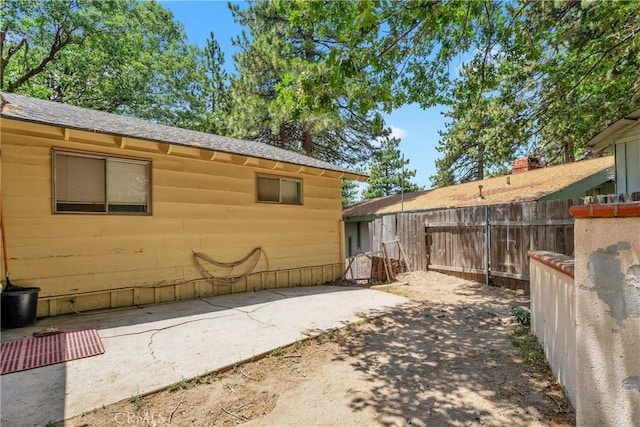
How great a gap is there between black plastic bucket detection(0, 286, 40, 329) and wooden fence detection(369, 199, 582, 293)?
8037mm

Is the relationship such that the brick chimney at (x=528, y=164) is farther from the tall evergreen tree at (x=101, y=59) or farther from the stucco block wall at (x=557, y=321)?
the tall evergreen tree at (x=101, y=59)

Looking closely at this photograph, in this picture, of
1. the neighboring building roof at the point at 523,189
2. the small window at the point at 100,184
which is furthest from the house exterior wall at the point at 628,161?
the small window at the point at 100,184

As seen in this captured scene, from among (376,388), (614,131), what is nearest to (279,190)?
(376,388)

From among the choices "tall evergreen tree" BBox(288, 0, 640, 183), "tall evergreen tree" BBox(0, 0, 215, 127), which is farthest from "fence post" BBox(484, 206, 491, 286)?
"tall evergreen tree" BBox(0, 0, 215, 127)

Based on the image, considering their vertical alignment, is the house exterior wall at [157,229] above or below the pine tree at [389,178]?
below

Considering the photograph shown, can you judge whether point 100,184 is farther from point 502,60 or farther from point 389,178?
point 389,178

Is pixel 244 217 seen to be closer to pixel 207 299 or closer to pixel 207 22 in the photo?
pixel 207 299

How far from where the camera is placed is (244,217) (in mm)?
6762

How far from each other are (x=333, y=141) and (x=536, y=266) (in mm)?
14046

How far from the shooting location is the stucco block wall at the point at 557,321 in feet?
7.53

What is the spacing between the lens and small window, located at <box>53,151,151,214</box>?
→ 4.74 m

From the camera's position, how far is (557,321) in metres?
2.71

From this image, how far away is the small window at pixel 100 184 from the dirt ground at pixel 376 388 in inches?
141

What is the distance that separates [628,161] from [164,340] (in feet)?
32.2
